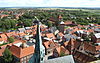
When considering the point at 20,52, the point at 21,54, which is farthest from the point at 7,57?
the point at 21,54

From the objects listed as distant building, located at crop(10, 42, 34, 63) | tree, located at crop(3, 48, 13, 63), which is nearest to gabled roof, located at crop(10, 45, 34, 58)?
distant building, located at crop(10, 42, 34, 63)

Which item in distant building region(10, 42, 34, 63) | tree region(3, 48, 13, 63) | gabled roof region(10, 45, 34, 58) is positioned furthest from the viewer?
gabled roof region(10, 45, 34, 58)

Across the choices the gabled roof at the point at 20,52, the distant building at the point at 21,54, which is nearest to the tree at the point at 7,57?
the distant building at the point at 21,54

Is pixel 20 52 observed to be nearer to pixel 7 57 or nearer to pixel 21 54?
pixel 21 54

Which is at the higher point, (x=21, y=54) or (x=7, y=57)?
(x=7, y=57)

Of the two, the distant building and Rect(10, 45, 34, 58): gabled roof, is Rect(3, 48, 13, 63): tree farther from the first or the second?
Rect(10, 45, 34, 58): gabled roof

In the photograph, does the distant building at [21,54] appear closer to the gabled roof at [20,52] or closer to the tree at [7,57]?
the gabled roof at [20,52]

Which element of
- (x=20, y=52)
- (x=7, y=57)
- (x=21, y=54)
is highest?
(x=20, y=52)

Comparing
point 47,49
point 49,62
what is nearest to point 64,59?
point 49,62

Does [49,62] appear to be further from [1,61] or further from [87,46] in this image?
[87,46]

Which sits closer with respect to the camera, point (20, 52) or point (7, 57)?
point (7, 57)

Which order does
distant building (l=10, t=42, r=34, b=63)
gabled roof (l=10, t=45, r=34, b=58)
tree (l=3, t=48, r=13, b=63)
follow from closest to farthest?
tree (l=3, t=48, r=13, b=63) → distant building (l=10, t=42, r=34, b=63) → gabled roof (l=10, t=45, r=34, b=58)
